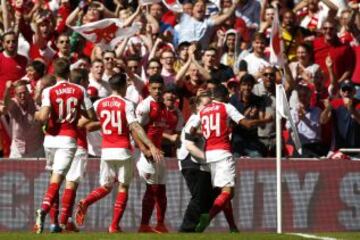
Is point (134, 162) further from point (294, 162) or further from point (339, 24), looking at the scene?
point (339, 24)

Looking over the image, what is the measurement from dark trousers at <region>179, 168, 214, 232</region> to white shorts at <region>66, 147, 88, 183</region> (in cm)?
158

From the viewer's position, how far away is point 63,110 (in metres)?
18.4

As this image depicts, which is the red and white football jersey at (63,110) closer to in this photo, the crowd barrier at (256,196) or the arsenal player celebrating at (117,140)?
the arsenal player celebrating at (117,140)

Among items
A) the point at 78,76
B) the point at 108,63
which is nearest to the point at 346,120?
the point at 108,63

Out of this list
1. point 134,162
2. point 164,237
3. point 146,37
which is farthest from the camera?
point 146,37

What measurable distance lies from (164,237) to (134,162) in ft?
10.8

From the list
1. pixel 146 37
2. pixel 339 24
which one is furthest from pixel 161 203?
pixel 339 24

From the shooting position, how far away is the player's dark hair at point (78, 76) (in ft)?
63.8

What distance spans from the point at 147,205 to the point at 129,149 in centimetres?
104

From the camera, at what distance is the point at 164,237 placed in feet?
54.5

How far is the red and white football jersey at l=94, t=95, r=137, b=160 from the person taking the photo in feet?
61.4

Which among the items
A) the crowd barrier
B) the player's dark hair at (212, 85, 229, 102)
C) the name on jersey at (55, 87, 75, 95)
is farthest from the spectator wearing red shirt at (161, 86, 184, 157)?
the name on jersey at (55, 87, 75, 95)

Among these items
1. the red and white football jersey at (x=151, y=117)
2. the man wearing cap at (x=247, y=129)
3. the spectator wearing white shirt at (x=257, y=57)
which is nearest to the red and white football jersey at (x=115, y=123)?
the red and white football jersey at (x=151, y=117)

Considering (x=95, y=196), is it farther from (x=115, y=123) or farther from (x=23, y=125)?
(x=23, y=125)
